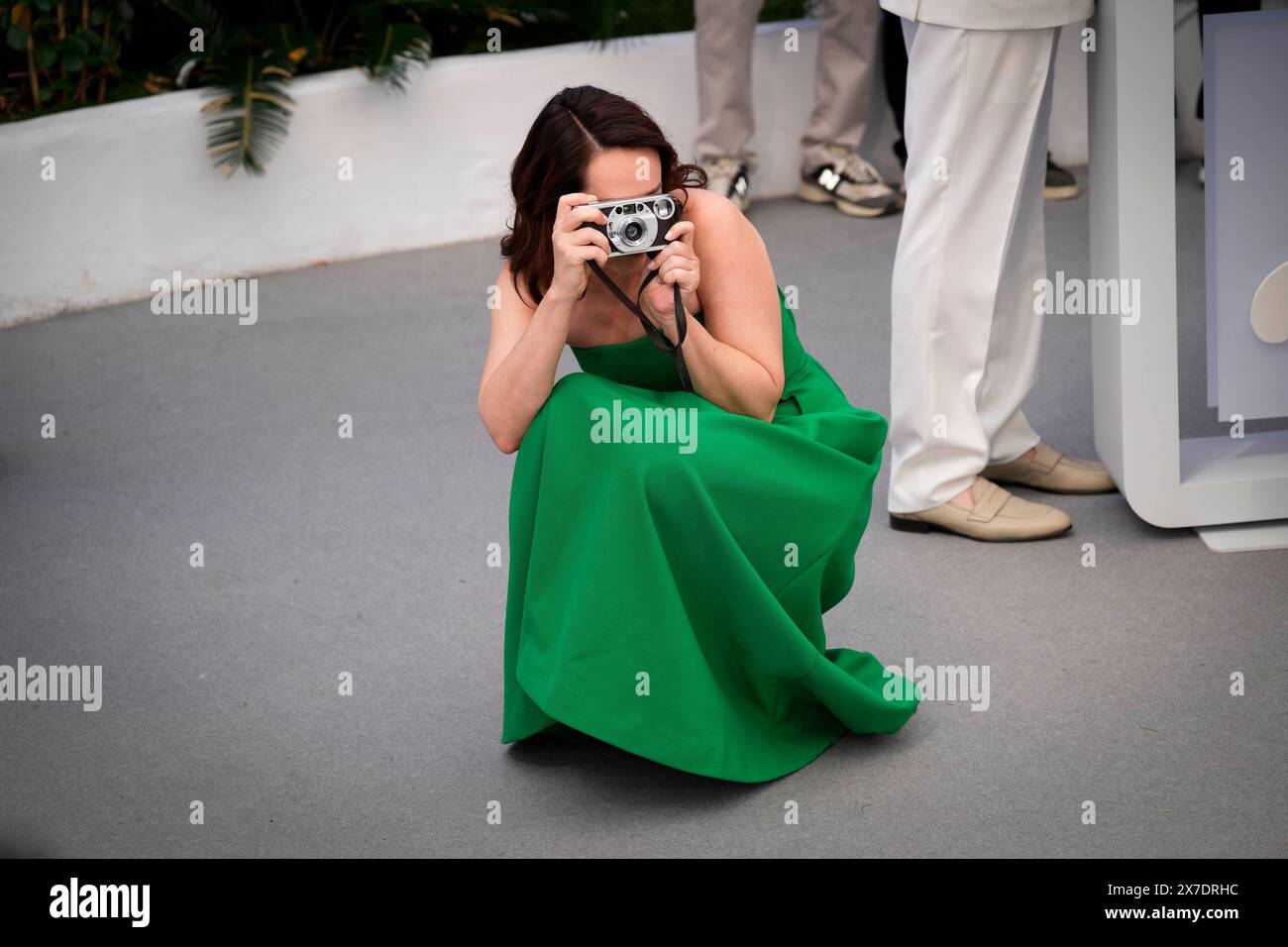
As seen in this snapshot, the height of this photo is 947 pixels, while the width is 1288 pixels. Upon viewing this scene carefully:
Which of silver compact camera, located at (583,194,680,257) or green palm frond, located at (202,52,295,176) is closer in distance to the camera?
silver compact camera, located at (583,194,680,257)

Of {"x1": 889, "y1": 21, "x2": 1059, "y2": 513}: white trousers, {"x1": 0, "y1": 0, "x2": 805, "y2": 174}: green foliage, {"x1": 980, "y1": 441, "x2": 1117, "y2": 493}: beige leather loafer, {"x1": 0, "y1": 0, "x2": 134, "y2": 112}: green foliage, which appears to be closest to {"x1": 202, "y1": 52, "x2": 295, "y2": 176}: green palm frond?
{"x1": 0, "y1": 0, "x2": 805, "y2": 174}: green foliage

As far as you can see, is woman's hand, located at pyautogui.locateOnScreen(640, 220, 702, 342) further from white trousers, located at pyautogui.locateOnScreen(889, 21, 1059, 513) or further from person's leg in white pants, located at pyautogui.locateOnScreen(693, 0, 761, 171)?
person's leg in white pants, located at pyautogui.locateOnScreen(693, 0, 761, 171)

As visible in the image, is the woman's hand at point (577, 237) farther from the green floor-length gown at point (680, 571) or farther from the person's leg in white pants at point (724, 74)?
the person's leg in white pants at point (724, 74)

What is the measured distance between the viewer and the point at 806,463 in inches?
84.4

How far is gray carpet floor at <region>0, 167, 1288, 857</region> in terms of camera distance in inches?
84.0

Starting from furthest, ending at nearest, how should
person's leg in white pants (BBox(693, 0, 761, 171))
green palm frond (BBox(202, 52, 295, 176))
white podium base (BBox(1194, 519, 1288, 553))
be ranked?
person's leg in white pants (BBox(693, 0, 761, 171)) → green palm frond (BBox(202, 52, 295, 176)) → white podium base (BBox(1194, 519, 1288, 553))

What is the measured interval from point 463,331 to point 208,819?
2268 mm

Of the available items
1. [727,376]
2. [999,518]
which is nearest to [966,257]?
[999,518]

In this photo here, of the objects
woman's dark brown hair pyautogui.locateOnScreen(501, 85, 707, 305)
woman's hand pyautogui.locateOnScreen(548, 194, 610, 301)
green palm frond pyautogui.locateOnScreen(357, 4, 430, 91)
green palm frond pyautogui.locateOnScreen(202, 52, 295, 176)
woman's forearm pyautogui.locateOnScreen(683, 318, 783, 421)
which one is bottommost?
woman's forearm pyautogui.locateOnScreen(683, 318, 783, 421)

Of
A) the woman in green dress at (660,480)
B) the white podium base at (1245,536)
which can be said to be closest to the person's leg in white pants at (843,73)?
the white podium base at (1245,536)

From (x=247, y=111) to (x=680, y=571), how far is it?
3.22 metres

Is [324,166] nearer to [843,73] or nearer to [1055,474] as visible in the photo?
[843,73]

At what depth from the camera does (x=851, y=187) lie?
16.5 feet

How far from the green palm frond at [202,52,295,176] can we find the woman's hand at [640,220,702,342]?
2966 mm
